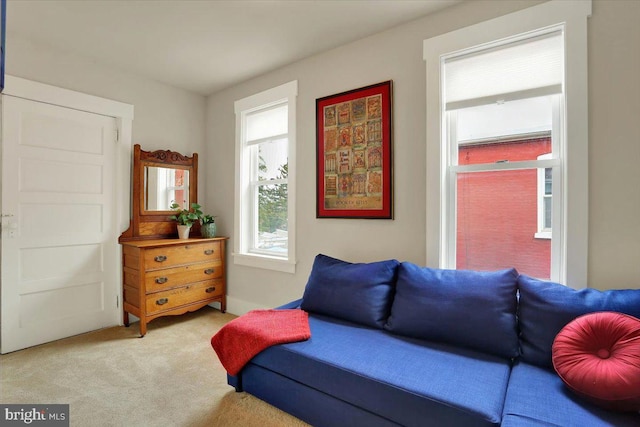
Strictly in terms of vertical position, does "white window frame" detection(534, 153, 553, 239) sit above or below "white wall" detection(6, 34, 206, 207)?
below

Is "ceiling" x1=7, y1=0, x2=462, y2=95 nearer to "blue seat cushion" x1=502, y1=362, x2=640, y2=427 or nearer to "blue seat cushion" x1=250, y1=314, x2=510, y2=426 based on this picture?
"blue seat cushion" x1=250, y1=314, x2=510, y2=426

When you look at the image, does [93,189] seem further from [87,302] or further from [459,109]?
[459,109]

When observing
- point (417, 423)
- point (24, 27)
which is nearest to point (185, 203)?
point (24, 27)

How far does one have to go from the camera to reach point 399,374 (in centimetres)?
158

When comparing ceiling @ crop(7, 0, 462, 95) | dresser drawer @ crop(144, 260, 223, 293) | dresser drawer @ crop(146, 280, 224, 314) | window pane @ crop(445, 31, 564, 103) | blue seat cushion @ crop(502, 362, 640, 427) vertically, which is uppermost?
ceiling @ crop(7, 0, 462, 95)

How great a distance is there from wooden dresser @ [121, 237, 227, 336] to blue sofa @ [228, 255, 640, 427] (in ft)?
4.78

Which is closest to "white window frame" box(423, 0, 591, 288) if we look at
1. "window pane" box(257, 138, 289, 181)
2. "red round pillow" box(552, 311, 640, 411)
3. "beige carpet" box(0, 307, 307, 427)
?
"red round pillow" box(552, 311, 640, 411)

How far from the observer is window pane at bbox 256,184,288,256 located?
3446 mm

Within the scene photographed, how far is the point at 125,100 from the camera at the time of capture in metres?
3.41

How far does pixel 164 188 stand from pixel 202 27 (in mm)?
1810

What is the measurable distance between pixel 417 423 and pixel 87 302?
321 cm

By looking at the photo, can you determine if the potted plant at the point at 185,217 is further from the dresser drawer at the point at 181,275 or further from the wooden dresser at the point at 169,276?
the dresser drawer at the point at 181,275

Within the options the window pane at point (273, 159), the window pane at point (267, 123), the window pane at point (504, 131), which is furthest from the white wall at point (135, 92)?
the window pane at point (504, 131)

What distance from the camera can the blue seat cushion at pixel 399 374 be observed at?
1.41 metres
